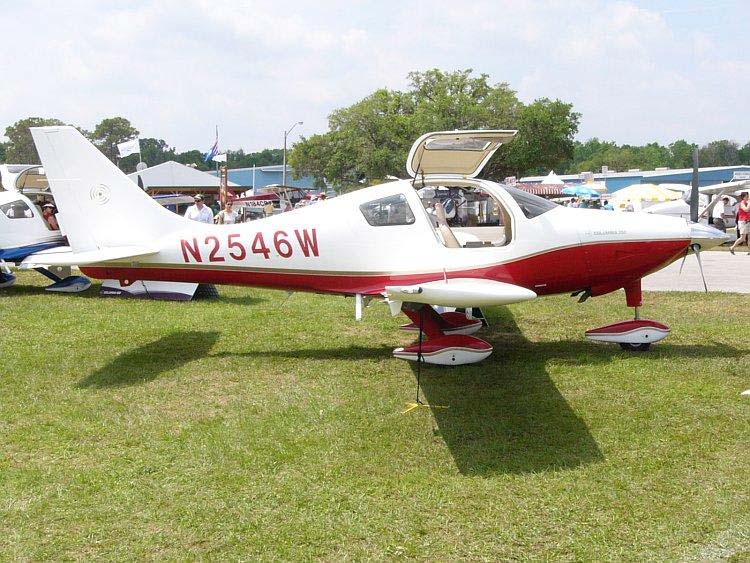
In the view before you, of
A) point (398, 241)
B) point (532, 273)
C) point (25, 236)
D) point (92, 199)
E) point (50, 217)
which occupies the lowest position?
point (532, 273)

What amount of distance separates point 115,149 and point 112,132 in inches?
436

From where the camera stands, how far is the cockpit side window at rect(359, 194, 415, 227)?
7.21 metres

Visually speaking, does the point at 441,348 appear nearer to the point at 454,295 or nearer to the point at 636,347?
the point at 454,295

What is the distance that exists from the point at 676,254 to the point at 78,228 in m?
6.54

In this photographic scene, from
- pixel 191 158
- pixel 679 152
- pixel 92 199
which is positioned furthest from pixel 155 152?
pixel 92 199

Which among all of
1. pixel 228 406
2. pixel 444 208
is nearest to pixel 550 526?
pixel 228 406

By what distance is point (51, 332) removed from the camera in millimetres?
9195

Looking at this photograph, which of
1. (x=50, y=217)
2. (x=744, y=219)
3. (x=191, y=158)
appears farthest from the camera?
(x=191, y=158)

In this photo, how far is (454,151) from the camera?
7398 mm

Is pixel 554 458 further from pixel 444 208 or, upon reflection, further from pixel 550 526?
pixel 444 208

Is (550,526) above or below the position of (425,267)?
below

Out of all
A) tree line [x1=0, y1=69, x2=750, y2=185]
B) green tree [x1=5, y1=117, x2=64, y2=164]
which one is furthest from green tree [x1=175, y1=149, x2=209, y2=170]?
tree line [x1=0, y1=69, x2=750, y2=185]

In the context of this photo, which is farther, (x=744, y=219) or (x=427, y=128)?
(x=427, y=128)

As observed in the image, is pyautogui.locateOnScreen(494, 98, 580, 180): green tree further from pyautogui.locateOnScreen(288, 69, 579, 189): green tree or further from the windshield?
the windshield
